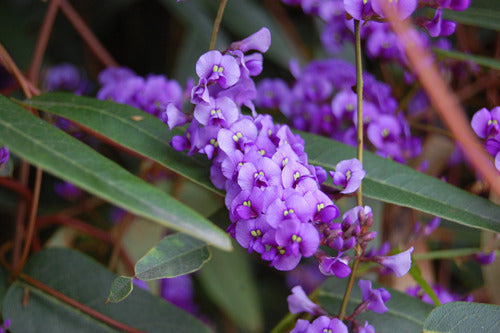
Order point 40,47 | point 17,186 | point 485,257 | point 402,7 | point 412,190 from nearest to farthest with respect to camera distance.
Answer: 1. point 402,7
2. point 412,190
3. point 485,257
4. point 17,186
5. point 40,47

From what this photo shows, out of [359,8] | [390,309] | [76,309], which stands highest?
[359,8]

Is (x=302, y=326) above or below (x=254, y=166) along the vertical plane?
below

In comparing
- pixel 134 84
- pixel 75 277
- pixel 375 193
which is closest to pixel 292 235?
pixel 375 193

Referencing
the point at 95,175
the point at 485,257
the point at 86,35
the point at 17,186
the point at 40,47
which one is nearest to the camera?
the point at 95,175

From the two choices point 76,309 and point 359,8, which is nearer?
point 359,8

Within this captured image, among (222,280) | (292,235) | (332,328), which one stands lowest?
(222,280)

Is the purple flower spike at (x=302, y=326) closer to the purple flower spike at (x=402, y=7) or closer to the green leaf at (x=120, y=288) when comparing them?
the green leaf at (x=120, y=288)

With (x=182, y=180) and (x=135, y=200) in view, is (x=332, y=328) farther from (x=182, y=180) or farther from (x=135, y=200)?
(x=182, y=180)

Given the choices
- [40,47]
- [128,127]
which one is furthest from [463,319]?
[40,47]

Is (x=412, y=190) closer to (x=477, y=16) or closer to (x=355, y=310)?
(x=355, y=310)
